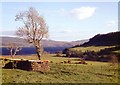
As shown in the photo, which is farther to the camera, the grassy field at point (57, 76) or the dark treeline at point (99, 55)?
the dark treeline at point (99, 55)

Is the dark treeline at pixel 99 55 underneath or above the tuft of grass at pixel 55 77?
above

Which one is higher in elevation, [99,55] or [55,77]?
[99,55]

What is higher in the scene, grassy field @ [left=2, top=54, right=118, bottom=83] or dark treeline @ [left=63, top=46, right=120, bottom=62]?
dark treeline @ [left=63, top=46, right=120, bottom=62]

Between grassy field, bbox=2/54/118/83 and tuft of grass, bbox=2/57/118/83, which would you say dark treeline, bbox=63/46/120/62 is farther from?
tuft of grass, bbox=2/57/118/83

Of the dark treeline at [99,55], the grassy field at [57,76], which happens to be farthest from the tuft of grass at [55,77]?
the dark treeline at [99,55]

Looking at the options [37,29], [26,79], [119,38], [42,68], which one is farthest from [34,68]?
[119,38]

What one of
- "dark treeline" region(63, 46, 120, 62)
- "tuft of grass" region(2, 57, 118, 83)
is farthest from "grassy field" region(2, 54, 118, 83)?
"dark treeline" region(63, 46, 120, 62)

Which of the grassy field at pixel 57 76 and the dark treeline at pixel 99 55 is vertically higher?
the dark treeline at pixel 99 55

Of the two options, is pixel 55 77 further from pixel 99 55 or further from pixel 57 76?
pixel 99 55

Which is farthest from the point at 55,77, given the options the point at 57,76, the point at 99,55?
the point at 99,55

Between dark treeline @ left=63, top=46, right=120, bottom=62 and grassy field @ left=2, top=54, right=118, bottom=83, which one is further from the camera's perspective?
dark treeline @ left=63, top=46, right=120, bottom=62

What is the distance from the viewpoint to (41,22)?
6562cm

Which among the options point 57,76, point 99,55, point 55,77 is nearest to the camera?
point 55,77

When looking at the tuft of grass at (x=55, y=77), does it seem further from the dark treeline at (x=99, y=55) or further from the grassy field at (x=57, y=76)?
the dark treeline at (x=99, y=55)
